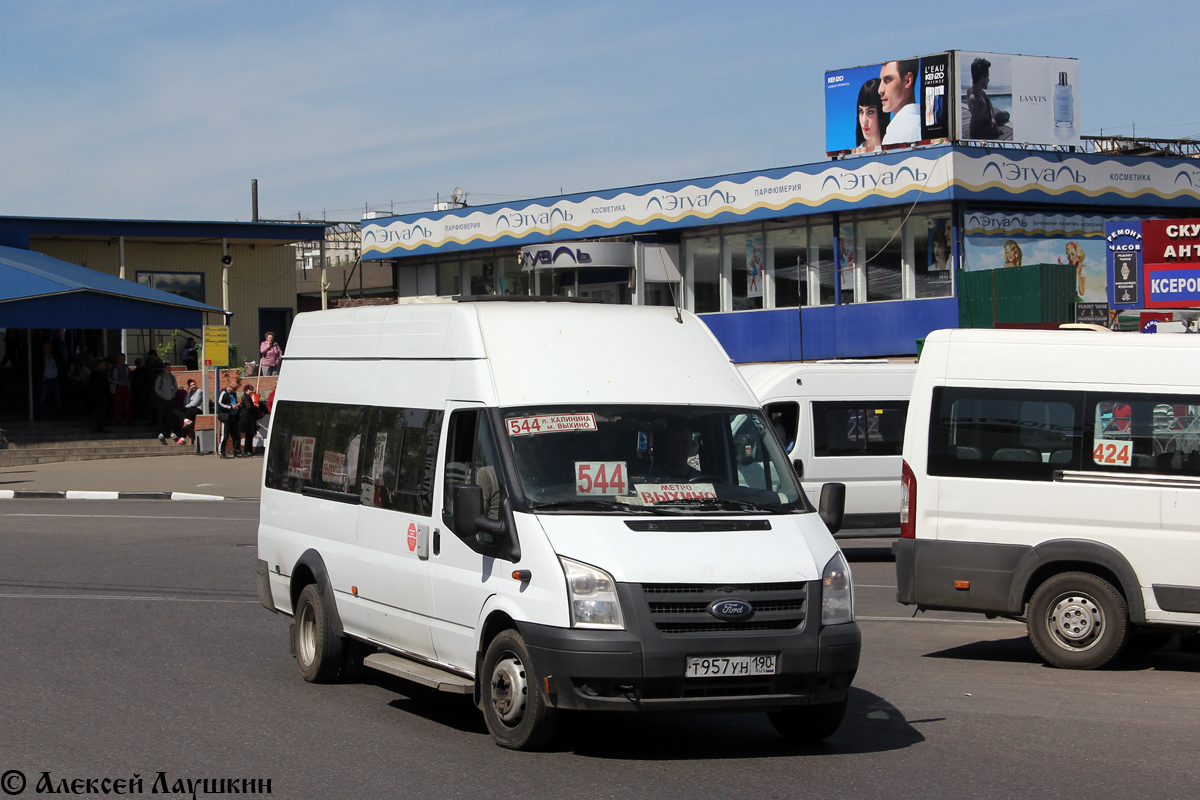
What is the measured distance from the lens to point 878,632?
10945 millimetres

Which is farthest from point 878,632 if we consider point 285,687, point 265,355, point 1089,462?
point 265,355

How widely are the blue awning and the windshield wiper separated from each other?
28627 mm

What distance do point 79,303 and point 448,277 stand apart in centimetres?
1320

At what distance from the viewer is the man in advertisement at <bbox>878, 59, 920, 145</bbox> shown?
35094 millimetres

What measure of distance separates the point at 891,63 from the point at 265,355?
18343 millimetres

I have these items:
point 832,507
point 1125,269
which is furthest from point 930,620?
point 1125,269

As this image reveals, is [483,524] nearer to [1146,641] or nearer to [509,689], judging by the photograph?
[509,689]

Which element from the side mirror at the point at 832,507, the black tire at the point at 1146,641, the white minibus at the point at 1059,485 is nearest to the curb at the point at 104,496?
the white minibus at the point at 1059,485

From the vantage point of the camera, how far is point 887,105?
3566cm

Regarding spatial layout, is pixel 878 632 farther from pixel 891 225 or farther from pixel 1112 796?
pixel 891 225

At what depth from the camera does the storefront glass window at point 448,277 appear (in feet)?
142

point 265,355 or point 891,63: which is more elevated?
point 891,63

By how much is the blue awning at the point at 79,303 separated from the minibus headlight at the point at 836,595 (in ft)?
96.6

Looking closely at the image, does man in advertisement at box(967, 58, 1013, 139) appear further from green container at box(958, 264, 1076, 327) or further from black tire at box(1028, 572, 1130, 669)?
black tire at box(1028, 572, 1130, 669)
